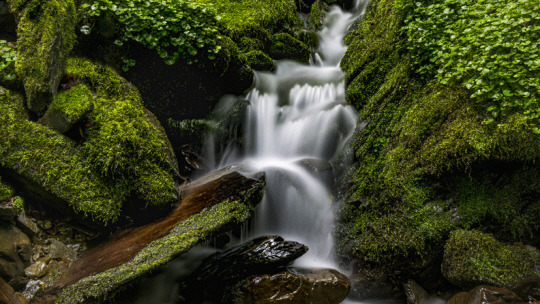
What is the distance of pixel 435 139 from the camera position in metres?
3.61

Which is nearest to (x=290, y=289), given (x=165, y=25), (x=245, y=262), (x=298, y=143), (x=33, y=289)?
(x=245, y=262)

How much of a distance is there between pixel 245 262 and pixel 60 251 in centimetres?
202

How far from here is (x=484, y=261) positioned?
300 centimetres

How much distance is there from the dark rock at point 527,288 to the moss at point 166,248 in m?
2.82

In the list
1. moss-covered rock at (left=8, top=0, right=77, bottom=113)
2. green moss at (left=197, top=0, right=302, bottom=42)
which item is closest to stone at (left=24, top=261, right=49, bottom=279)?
moss-covered rock at (left=8, top=0, right=77, bottom=113)

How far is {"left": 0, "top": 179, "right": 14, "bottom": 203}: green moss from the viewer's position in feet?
9.59

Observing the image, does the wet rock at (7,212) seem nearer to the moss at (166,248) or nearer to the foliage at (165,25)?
the moss at (166,248)

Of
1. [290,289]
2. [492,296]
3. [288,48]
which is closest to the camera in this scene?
[492,296]

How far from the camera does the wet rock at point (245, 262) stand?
336 centimetres

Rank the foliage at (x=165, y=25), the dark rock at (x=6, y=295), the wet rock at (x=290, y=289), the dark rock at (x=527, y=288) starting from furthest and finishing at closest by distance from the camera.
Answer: the foliage at (x=165, y=25) → the wet rock at (x=290, y=289) → the dark rock at (x=527, y=288) → the dark rock at (x=6, y=295)

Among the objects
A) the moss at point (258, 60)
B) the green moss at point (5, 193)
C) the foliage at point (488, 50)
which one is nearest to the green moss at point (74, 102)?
the green moss at point (5, 193)

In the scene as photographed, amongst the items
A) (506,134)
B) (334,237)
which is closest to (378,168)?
(334,237)

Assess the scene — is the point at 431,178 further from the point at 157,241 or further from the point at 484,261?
the point at 157,241

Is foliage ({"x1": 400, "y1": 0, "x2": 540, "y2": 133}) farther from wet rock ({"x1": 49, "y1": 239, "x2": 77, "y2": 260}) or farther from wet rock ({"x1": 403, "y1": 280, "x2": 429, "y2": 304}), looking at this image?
wet rock ({"x1": 49, "y1": 239, "x2": 77, "y2": 260})
